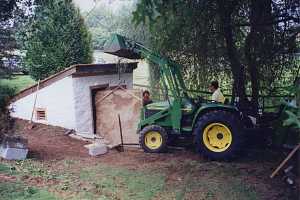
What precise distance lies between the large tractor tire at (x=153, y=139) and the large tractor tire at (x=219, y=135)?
39.2 inches

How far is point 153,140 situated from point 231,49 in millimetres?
2943

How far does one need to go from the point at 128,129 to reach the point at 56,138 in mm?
2073

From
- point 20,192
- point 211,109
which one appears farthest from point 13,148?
point 211,109

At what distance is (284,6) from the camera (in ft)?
31.2

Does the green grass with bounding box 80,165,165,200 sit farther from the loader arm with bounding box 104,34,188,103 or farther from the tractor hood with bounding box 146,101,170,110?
the tractor hood with bounding box 146,101,170,110

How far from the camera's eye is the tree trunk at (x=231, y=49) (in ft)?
31.1

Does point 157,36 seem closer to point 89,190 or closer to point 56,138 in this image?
point 56,138

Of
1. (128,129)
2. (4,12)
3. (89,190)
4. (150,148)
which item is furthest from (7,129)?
(4,12)

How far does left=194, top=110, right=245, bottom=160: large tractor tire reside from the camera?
863 cm

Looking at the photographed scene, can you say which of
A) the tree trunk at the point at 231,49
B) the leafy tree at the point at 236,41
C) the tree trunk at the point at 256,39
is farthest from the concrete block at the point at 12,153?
the tree trunk at the point at 256,39

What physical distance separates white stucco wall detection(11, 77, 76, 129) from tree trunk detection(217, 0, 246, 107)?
175 inches

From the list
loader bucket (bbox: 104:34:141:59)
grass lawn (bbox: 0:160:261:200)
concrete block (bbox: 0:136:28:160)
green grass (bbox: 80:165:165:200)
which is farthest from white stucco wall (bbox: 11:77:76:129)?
green grass (bbox: 80:165:165:200)

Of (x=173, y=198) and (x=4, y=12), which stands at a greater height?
(x=4, y=12)

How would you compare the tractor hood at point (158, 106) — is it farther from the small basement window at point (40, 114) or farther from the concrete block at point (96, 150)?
the small basement window at point (40, 114)
